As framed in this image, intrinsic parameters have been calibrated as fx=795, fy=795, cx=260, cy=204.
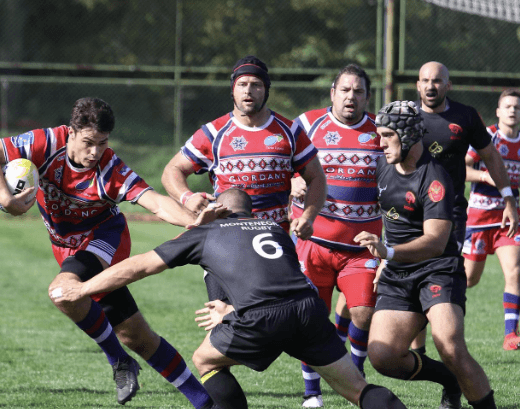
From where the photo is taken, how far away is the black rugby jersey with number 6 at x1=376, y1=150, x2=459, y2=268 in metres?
4.72

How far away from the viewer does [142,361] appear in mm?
7242

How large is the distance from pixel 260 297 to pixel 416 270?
1317mm

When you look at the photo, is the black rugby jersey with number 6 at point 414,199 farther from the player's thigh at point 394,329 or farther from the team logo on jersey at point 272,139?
the team logo on jersey at point 272,139

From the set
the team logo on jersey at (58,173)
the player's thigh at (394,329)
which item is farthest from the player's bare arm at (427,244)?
the team logo on jersey at (58,173)

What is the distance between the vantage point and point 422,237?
15.4 ft

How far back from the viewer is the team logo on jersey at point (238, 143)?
5371 millimetres

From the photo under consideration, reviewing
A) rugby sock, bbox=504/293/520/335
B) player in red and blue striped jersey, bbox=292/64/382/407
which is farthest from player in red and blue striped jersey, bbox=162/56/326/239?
rugby sock, bbox=504/293/520/335

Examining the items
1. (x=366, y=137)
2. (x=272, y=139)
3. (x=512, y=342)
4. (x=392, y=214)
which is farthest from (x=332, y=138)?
(x=512, y=342)

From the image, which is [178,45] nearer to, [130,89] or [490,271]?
[490,271]

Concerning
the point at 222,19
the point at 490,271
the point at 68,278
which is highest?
the point at 222,19

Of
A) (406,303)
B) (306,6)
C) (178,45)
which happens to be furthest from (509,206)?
(306,6)

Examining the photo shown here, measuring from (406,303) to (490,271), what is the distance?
7.50 m

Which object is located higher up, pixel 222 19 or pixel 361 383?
pixel 222 19

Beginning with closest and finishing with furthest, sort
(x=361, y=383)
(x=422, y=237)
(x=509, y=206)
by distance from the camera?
(x=361, y=383)
(x=422, y=237)
(x=509, y=206)
